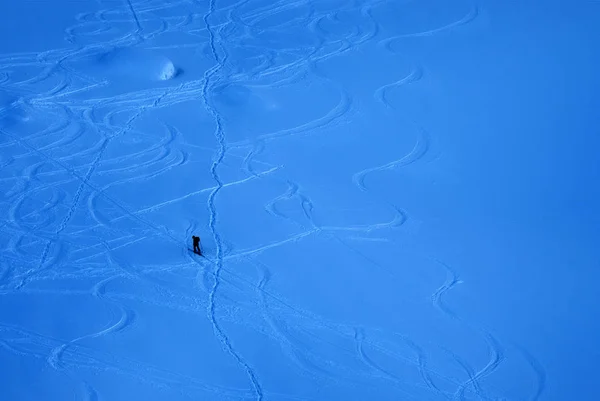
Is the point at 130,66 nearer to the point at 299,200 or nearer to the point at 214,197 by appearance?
the point at 214,197

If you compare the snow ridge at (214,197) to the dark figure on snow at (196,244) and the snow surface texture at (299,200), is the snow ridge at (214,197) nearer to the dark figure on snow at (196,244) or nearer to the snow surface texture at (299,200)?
the snow surface texture at (299,200)

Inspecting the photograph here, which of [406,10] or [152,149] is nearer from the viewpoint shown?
[152,149]

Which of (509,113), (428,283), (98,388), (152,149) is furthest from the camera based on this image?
(509,113)

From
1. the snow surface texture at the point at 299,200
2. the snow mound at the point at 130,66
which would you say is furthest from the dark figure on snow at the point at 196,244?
the snow mound at the point at 130,66

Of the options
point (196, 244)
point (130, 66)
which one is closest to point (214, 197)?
point (196, 244)

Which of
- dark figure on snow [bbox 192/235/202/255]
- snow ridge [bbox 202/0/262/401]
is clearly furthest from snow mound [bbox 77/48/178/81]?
dark figure on snow [bbox 192/235/202/255]

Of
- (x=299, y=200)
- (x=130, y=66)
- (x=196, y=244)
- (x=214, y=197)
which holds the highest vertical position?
(x=130, y=66)

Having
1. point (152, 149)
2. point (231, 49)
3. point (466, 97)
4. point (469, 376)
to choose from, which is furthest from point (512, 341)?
point (231, 49)

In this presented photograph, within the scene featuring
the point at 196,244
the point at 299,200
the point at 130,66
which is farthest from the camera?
the point at 130,66

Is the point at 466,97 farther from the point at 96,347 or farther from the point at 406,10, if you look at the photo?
the point at 96,347
